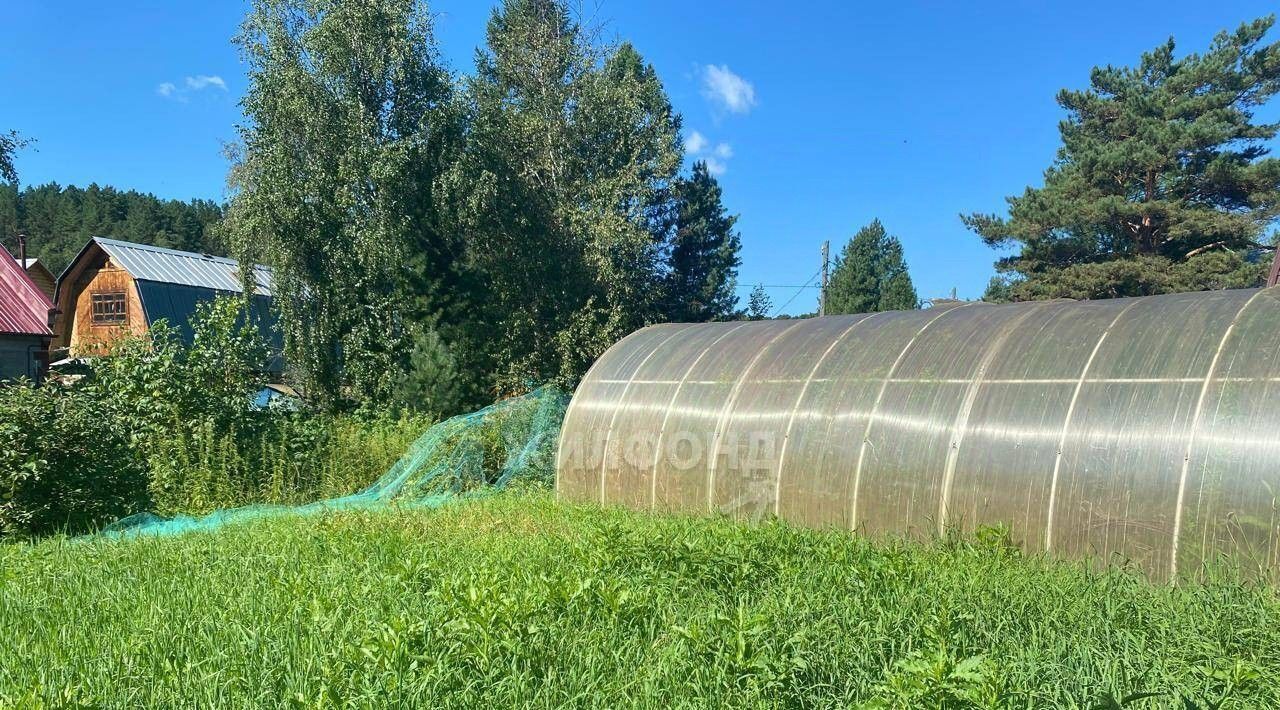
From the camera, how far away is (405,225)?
1803 centimetres

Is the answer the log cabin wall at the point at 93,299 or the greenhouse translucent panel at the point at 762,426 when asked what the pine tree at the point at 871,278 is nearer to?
the log cabin wall at the point at 93,299

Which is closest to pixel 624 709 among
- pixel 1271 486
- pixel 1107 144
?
pixel 1271 486

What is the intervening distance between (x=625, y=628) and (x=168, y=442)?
8.98m

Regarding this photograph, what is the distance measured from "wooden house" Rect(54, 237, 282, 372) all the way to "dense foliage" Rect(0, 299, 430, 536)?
56.6 feet

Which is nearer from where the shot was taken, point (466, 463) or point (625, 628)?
point (625, 628)

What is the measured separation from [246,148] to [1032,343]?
1787 centimetres

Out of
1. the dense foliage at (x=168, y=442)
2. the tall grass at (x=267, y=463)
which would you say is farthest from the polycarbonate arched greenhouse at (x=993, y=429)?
the dense foliage at (x=168, y=442)

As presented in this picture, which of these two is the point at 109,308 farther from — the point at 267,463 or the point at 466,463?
the point at 466,463

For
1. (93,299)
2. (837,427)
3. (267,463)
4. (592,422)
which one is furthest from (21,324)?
(837,427)

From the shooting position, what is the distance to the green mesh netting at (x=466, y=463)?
9.63 metres

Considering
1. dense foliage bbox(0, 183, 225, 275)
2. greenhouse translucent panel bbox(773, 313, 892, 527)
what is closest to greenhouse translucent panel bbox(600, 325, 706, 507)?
greenhouse translucent panel bbox(773, 313, 892, 527)

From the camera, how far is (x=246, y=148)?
1895cm

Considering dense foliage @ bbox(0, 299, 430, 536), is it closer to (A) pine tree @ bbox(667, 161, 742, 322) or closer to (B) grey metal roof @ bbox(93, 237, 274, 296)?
(B) grey metal roof @ bbox(93, 237, 274, 296)

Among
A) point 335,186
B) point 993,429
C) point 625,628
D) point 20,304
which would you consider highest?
point 335,186
